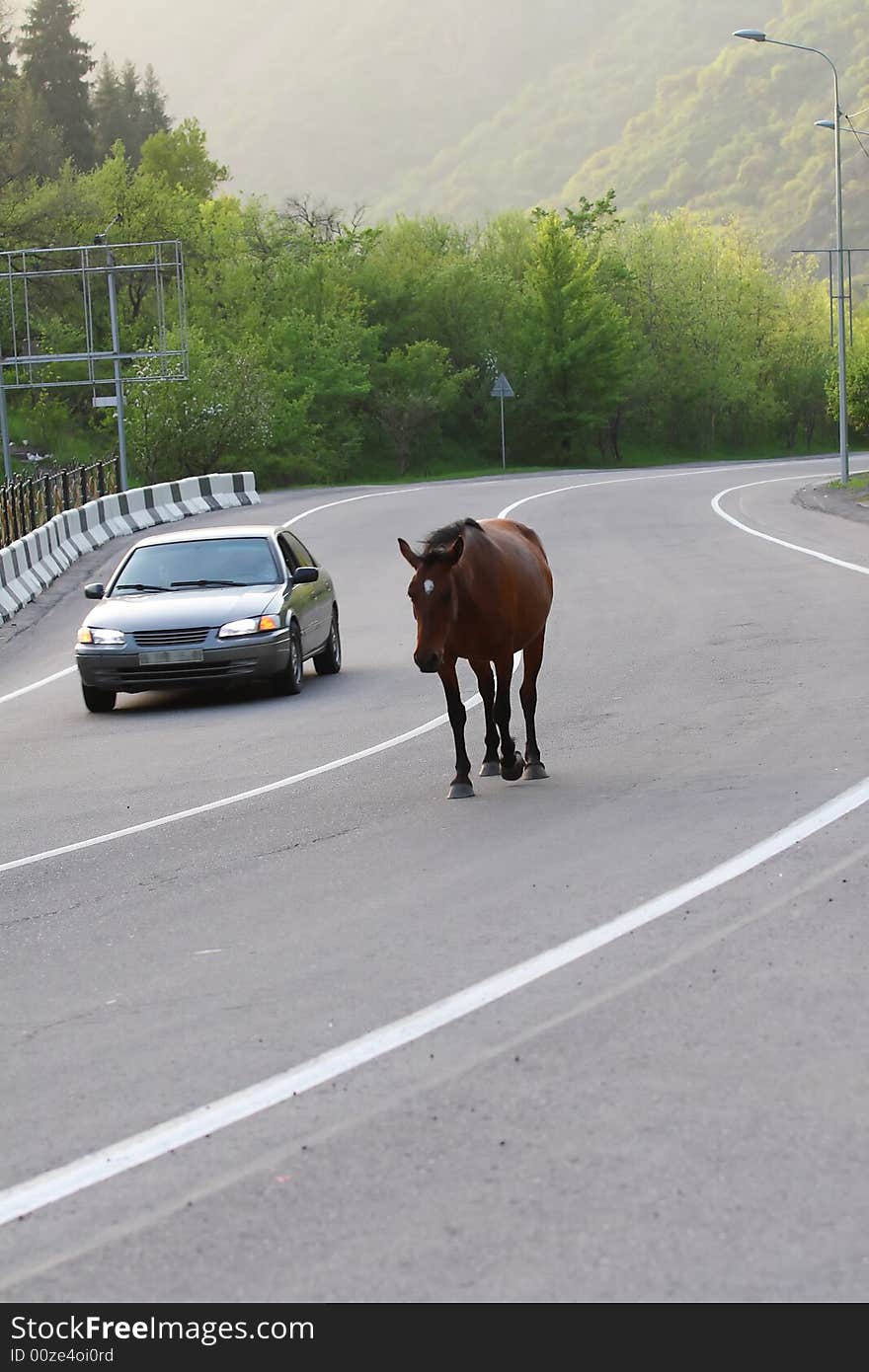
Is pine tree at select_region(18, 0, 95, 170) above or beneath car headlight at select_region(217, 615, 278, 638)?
above

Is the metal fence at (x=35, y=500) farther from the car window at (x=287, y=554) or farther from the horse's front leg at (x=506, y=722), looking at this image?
the horse's front leg at (x=506, y=722)

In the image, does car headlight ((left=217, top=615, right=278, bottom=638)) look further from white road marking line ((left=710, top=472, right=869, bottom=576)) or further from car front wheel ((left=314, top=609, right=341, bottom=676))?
white road marking line ((left=710, top=472, right=869, bottom=576))

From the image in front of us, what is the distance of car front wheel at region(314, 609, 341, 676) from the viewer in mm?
18875

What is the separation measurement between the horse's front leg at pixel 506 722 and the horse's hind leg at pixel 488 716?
0.20ft

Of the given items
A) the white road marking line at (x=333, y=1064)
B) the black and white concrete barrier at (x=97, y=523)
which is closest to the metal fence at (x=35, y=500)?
the black and white concrete barrier at (x=97, y=523)

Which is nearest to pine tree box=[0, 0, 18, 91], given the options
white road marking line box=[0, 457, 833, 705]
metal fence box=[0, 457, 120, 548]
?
white road marking line box=[0, 457, 833, 705]

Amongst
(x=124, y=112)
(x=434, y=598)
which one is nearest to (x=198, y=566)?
(x=434, y=598)

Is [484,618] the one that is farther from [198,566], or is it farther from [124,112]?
[124,112]

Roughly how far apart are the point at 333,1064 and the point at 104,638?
11.5 meters

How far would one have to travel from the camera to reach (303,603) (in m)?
17.9

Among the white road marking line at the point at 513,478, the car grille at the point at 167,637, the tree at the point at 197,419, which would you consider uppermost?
the tree at the point at 197,419

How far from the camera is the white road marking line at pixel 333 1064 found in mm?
5023

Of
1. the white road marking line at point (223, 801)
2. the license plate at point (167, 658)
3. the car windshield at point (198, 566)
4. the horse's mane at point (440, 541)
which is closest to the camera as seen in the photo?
the white road marking line at point (223, 801)
